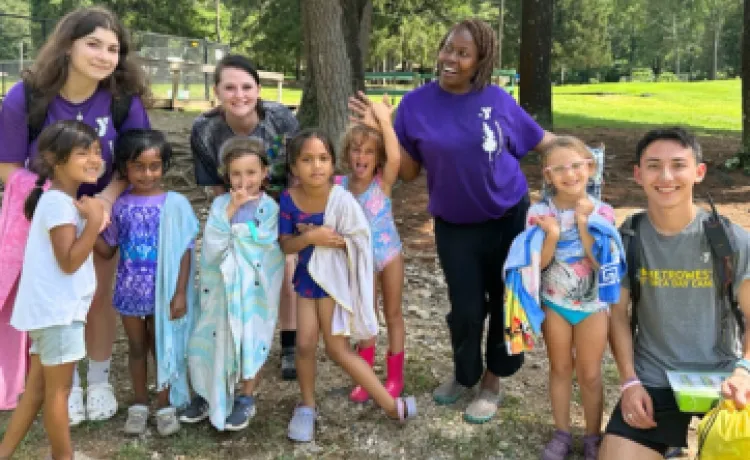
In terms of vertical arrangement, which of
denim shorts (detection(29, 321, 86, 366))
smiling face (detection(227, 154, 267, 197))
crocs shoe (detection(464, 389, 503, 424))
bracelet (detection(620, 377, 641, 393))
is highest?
smiling face (detection(227, 154, 267, 197))

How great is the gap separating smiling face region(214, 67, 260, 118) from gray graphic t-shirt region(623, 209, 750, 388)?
200 cm

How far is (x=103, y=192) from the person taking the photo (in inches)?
124

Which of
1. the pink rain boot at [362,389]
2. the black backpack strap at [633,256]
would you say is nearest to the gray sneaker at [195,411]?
the pink rain boot at [362,389]

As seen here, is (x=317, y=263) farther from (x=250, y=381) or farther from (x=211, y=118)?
(x=211, y=118)

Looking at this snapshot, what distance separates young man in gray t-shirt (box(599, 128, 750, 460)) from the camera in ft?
8.79

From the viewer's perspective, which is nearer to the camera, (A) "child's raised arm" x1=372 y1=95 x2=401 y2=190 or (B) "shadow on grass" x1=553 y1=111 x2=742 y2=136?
(A) "child's raised arm" x1=372 y1=95 x2=401 y2=190

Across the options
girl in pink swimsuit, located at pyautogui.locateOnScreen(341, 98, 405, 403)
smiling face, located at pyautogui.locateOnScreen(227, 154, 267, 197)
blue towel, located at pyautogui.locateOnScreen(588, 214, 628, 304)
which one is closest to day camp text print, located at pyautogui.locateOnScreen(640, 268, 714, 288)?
blue towel, located at pyautogui.locateOnScreen(588, 214, 628, 304)

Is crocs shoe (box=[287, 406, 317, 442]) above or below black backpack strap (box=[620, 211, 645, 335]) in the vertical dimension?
below

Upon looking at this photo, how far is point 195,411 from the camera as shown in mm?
3287

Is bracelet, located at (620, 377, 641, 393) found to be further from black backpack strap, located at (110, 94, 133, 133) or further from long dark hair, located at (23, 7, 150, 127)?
long dark hair, located at (23, 7, 150, 127)

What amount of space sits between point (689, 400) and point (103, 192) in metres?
2.72

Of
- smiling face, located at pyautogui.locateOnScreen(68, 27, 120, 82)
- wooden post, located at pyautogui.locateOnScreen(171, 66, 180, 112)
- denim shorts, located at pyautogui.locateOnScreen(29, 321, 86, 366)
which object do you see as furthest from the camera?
wooden post, located at pyautogui.locateOnScreen(171, 66, 180, 112)

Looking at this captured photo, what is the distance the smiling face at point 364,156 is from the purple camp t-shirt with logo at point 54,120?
1.17 meters

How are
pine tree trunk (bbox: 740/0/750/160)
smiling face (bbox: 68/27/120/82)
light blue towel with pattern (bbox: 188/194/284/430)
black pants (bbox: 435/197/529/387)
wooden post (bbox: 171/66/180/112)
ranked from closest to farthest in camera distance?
smiling face (bbox: 68/27/120/82) → light blue towel with pattern (bbox: 188/194/284/430) → black pants (bbox: 435/197/529/387) → pine tree trunk (bbox: 740/0/750/160) → wooden post (bbox: 171/66/180/112)
